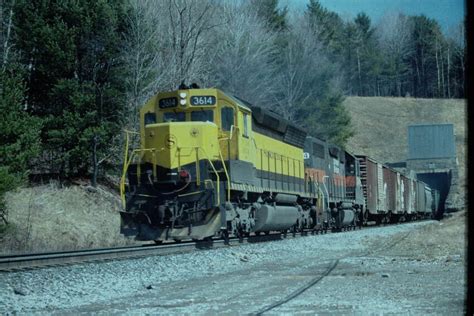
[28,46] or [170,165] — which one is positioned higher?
[28,46]

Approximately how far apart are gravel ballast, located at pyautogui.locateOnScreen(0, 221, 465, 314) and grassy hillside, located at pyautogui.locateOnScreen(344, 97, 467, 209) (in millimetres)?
68889

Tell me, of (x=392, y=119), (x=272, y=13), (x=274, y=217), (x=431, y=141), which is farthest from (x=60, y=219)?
(x=392, y=119)

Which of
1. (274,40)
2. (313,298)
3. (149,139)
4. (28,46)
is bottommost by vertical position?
(313,298)

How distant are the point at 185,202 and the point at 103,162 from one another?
14262mm

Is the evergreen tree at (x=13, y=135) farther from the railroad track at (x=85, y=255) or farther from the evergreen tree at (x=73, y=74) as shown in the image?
the railroad track at (x=85, y=255)

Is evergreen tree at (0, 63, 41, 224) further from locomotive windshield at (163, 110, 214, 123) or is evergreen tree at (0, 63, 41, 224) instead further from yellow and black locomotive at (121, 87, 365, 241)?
locomotive windshield at (163, 110, 214, 123)

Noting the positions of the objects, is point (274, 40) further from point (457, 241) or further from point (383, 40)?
point (457, 241)

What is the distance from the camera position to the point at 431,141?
64875 mm

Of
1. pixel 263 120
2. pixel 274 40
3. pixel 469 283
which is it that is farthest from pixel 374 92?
pixel 469 283

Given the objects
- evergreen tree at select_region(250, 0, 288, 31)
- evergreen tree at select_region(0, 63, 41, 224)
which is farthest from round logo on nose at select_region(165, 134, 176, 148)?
evergreen tree at select_region(250, 0, 288, 31)

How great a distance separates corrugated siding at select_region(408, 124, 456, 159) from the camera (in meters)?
64.2

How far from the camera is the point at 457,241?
16891 mm

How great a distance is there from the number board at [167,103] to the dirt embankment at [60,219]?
5.53m

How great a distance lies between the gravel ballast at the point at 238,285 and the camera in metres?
7.64
